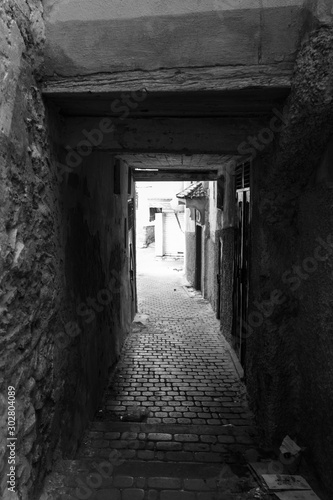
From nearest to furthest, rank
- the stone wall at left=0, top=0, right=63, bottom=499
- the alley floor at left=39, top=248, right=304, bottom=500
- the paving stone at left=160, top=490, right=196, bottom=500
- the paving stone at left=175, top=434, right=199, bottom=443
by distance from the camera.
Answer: the stone wall at left=0, top=0, right=63, bottom=499 → the paving stone at left=160, top=490, right=196, bottom=500 → the alley floor at left=39, top=248, right=304, bottom=500 → the paving stone at left=175, top=434, right=199, bottom=443

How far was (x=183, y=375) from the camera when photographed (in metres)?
6.39

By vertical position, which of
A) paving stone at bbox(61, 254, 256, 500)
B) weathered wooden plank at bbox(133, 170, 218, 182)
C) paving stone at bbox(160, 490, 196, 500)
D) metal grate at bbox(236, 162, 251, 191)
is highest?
weathered wooden plank at bbox(133, 170, 218, 182)

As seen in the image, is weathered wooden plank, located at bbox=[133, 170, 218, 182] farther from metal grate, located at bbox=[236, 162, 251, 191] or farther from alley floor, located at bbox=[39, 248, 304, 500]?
alley floor, located at bbox=[39, 248, 304, 500]

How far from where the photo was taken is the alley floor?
3.27 m

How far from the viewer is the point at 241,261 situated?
6.56 metres

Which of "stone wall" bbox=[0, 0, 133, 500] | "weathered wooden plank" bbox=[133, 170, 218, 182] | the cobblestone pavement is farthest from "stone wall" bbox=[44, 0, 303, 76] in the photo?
"weathered wooden plank" bbox=[133, 170, 218, 182]

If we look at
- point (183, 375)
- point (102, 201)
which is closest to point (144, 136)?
point (102, 201)

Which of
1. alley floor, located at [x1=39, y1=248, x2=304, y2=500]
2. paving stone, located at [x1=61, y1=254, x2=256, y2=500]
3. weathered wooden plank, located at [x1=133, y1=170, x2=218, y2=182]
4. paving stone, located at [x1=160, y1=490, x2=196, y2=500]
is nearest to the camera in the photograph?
paving stone, located at [x1=160, y1=490, x2=196, y2=500]

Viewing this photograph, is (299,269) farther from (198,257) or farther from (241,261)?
(198,257)

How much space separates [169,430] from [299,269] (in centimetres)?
241

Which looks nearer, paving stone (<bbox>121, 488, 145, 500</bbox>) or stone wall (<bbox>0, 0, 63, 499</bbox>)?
stone wall (<bbox>0, 0, 63, 499</bbox>)

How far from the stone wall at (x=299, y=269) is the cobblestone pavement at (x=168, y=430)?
659 mm

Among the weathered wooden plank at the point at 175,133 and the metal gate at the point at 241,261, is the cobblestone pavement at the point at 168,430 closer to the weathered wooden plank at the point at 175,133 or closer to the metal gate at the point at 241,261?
the metal gate at the point at 241,261

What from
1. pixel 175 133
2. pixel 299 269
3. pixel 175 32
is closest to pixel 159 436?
pixel 299 269
